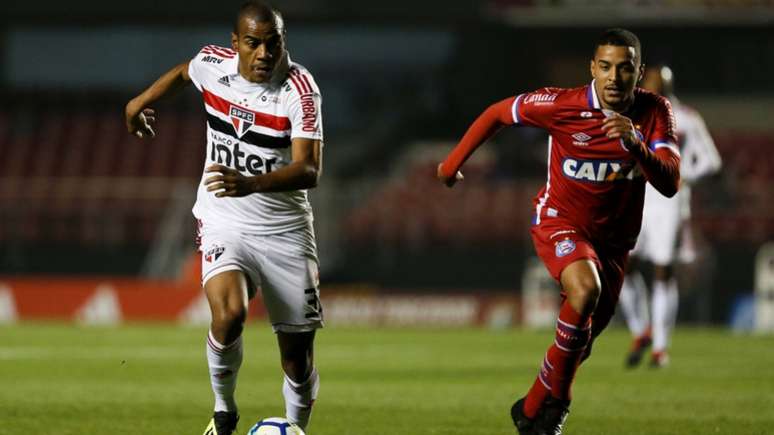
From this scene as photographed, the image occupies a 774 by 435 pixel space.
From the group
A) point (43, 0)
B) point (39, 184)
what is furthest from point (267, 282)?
point (43, 0)

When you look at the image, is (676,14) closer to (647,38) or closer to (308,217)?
(647,38)

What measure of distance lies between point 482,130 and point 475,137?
0.17ft

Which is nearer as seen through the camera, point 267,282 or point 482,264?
point 267,282

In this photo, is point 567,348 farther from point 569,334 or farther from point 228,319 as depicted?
point 228,319

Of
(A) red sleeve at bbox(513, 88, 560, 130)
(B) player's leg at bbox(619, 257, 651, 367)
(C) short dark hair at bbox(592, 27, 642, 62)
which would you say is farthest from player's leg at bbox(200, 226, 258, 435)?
(B) player's leg at bbox(619, 257, 651, 367)

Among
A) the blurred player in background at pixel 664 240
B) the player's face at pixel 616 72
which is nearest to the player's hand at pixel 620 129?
the player's face at pixel 616 72

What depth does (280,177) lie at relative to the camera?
6.29 metres

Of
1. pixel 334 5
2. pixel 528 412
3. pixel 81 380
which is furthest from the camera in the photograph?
pixel 334 5

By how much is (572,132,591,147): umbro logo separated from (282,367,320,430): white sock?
1.75 m

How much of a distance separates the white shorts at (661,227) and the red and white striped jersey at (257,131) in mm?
6856

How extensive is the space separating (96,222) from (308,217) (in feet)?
57.1

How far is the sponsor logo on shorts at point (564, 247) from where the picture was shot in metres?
7.12

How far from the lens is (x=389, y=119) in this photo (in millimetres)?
31547

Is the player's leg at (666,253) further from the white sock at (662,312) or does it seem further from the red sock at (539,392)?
the red sock at (539,392)
